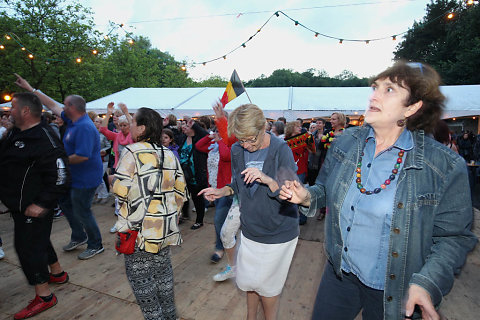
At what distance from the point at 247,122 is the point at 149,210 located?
1045mm

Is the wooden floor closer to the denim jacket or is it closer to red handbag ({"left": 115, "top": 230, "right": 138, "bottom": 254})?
red handbag ({"left": 115, "top": 230, "right": 138, "bottom": 254})

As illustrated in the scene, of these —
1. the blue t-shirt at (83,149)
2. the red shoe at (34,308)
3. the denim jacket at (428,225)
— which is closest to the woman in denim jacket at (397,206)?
the denim jacket at (428,225)

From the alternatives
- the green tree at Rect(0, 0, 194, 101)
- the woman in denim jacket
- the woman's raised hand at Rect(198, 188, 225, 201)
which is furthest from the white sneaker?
the green tree at Rect(0, 0, 194, 101)

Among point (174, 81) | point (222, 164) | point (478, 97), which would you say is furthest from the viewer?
point (174, 81)

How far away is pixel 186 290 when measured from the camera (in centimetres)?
312

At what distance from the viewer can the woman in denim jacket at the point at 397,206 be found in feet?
3.84

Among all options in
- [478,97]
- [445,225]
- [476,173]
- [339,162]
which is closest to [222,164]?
[339,162]

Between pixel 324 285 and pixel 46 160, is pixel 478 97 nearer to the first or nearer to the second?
pixel 324 285

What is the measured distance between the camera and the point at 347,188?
145cm

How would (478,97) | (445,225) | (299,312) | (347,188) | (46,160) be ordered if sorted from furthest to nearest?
(478,97) → (299,312) → (46,160) → (347,188) → (445,225)

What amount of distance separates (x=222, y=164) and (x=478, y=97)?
12058 millimetres

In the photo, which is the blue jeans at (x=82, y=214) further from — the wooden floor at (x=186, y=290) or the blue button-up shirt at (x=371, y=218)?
the blue button-up shirt at (x=371, y=218)

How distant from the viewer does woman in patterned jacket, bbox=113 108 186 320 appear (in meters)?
2.03

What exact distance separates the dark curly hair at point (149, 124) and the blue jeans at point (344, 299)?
1.66m
